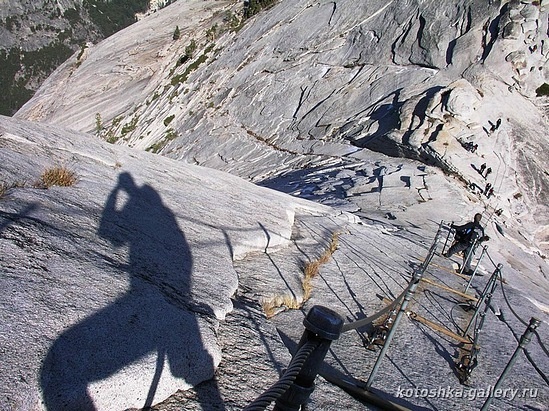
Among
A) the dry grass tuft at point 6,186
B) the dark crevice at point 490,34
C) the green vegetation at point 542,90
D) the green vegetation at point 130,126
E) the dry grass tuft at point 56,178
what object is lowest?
the green vegetation at point 130,126

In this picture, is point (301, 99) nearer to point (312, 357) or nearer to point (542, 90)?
point (542, 90)

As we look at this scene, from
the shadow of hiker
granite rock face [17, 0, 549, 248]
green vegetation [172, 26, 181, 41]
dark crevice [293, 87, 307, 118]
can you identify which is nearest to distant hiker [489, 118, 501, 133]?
granite rock face [17, 0, 549, 248]

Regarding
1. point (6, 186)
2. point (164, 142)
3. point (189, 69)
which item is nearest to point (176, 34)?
point (189, 69)

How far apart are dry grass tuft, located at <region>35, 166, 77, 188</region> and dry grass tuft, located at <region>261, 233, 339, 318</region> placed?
11.0 feet

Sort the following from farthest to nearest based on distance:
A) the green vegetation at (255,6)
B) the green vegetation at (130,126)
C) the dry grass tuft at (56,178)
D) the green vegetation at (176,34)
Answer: the green vegetation at (176,34)
the green vegetation at (255,6)
the green vegetation at (130,126)
the dry grass tuft at (56,178)

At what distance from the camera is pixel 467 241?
11.8 meters

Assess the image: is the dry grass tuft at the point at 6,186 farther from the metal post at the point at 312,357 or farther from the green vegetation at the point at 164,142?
the green vegetation at the point at 164,142

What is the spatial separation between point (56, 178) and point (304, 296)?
408 cm

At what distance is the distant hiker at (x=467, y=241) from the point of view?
11.1 m

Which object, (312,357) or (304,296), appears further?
(304,296)

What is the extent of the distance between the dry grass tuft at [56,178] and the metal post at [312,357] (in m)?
4.79

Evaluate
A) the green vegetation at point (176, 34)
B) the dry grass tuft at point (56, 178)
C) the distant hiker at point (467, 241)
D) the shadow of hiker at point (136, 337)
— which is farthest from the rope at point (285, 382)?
the green vegetation at point (176, 34)

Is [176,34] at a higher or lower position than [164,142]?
higher

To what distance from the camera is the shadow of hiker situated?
10.9ft
